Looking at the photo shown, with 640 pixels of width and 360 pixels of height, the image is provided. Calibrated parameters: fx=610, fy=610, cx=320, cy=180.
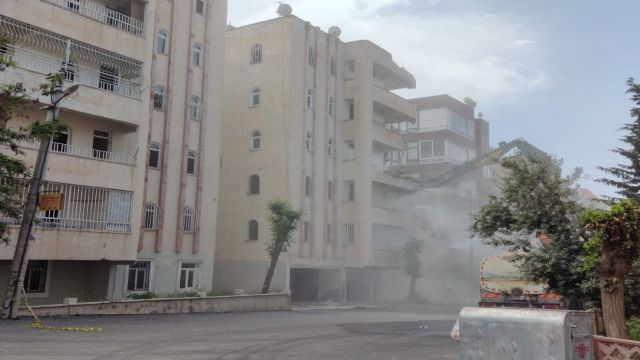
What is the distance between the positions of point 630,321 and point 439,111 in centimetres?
4401

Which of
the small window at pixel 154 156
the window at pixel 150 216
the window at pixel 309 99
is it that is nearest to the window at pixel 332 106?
the window at pixel 309 99

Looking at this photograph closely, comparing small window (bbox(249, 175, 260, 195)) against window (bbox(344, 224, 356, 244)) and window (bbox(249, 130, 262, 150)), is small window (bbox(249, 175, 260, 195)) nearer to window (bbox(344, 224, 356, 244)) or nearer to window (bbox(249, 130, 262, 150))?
window (bbox(249, 130, 262, 150))

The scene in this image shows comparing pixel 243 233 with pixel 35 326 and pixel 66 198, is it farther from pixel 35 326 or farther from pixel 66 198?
pixel 35 326

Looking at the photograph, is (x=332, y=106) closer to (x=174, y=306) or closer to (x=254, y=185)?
(x=254, y=185)

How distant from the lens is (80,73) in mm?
26781

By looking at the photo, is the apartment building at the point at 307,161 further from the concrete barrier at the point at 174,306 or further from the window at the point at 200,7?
the window at the point at 200,7

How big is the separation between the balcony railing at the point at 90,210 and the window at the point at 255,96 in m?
14.6

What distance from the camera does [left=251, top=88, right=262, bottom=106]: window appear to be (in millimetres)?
39391

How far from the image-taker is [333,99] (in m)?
42.8

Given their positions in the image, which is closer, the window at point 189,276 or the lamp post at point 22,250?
the lamp post at point 22,250

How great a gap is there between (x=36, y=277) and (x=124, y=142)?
6923 millimetres

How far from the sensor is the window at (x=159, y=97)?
30.5m

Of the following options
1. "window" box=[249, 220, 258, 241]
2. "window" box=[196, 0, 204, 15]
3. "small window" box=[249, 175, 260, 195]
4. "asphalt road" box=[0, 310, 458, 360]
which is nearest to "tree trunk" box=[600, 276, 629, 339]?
"asphalt road" box=[0, 310, 458, 360]

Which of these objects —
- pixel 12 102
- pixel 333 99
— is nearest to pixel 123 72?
pixel 12 102
